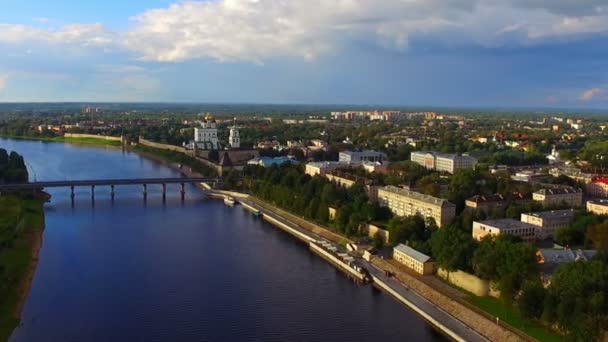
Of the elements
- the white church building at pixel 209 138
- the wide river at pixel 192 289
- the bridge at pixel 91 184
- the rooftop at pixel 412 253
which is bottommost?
the wide river at pixel 192 289

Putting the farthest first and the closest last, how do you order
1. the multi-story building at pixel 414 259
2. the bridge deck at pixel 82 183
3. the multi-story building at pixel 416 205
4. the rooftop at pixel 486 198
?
1. the bridge deck at pixel 82 183
2. the rooftop at pixel 486 198
3. the multi-story building at pixel 416 205
4. the multi-story building at pixel 414 259

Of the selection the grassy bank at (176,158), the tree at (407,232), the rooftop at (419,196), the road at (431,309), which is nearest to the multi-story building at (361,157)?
the grassy bank at (176,158)

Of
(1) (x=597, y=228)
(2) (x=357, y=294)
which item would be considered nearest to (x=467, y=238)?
(2) (x=357, y=294)

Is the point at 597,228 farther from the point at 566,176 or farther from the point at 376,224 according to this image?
the point at 566,176

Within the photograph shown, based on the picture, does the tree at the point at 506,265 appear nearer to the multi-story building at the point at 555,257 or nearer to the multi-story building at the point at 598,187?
the multi-story building at the point at 555,257

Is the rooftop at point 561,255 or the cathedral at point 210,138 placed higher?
the cathedral at point 210,138

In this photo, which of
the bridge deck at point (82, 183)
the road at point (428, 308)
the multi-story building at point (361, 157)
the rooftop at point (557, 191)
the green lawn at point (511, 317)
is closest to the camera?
the green lawn at point (511, 317)

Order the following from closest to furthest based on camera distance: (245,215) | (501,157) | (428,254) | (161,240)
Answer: (428,254), (161,240), (245,215), (501,157)
